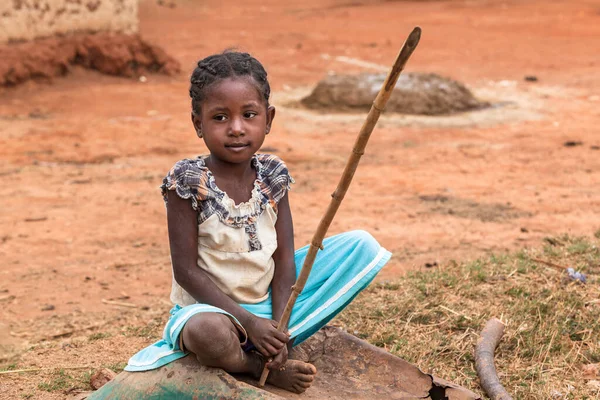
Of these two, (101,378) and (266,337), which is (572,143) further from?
(266,337)

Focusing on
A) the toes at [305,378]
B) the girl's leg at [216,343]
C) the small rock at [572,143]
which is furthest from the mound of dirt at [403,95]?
the girl's leg at [216,343]

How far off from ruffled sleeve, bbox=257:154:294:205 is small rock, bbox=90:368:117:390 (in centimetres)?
99

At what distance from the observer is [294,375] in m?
2.64

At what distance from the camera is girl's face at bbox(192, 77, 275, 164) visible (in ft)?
8.53

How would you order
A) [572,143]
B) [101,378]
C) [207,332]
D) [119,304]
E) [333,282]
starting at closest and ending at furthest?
[207,332]
[333,282]
[101,378]
[119,304]
[572,143]

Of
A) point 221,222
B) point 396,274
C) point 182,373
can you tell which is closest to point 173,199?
point 221,222

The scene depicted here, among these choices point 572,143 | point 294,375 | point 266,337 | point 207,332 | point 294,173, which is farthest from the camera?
point 572,143

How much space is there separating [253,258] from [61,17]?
7881 millimetres

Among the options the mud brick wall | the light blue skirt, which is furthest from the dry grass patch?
the mud brick wall

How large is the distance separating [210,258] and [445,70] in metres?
9.09

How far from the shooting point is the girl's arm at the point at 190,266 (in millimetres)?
2586

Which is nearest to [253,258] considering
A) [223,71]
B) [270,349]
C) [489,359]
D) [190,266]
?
[190,266]

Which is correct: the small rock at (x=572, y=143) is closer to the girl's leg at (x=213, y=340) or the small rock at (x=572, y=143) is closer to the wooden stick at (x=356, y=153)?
the wooden stick at (x=356, y=153)

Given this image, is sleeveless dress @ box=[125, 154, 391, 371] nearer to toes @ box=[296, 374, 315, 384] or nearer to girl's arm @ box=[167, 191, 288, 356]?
girl's arm @ box=[167, 191, 288, 356]
